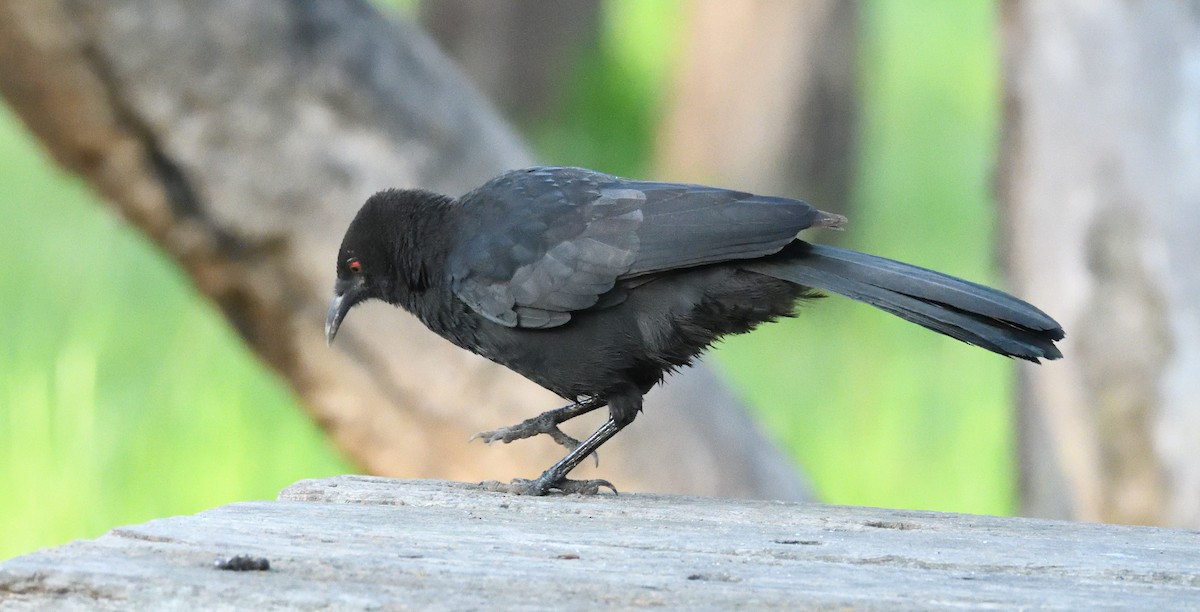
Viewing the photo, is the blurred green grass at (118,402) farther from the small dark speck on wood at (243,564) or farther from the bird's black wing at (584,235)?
the small dark speck on wood at (243,564)

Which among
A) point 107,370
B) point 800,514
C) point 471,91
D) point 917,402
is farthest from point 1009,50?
point 107,370

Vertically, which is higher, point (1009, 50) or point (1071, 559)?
point (1009, 50)

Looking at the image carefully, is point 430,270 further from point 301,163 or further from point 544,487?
point 301,163

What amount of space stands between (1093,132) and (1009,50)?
60 centimetres

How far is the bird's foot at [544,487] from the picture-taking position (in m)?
3.74

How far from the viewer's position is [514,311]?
3775 millimetres

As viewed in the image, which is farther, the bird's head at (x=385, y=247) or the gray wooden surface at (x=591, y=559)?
the bird's head at (x=385, y=247)

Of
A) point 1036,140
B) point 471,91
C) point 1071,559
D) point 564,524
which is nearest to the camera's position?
point 1071,559

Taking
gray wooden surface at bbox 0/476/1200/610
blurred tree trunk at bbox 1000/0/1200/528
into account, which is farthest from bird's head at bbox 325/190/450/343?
blurred tree trunk at bbox 1000/0/1200/528

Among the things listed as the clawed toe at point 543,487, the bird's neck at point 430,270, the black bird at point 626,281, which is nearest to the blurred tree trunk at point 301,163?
the bird's neck at point 430,270

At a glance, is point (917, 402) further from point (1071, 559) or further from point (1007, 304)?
point (1071, 559)

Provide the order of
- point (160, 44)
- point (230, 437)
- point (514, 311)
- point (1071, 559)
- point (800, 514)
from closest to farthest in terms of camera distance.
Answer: point (1071, 559), point (800, 514), point (514, 311), point (160, 44), point (230, 437)

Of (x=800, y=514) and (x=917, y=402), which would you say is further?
(x=917, y=402)

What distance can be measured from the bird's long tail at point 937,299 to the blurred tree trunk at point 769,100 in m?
9.21
